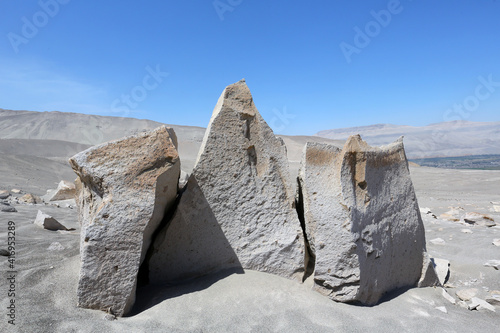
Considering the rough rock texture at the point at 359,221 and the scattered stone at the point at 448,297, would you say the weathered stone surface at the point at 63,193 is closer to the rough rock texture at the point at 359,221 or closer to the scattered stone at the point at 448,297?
the rough rock texture at the point at 359,221

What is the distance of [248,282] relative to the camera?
2832 mm

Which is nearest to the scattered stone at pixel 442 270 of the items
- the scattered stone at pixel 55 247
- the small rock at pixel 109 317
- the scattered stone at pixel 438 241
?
the scattered stone at pixel 438 241

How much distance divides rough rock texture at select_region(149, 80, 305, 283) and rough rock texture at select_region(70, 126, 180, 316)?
0.37 m

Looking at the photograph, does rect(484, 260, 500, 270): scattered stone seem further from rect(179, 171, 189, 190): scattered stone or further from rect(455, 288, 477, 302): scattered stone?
rect(179, 171, 189, 190): scattered stone

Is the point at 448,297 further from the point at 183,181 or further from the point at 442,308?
the point at 183,181

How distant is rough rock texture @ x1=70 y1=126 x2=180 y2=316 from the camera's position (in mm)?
2395

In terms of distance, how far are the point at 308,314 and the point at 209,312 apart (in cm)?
72

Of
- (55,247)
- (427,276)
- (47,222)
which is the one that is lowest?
(427,276)

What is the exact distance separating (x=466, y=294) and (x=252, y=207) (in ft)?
7.40

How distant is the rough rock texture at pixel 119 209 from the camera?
7.86 feet

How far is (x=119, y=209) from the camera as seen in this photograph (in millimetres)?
2445

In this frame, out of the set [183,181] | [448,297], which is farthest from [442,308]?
[183,181]

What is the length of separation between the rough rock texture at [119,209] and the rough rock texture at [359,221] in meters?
1.24

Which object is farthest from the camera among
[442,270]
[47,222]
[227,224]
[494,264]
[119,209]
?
[47,222]
